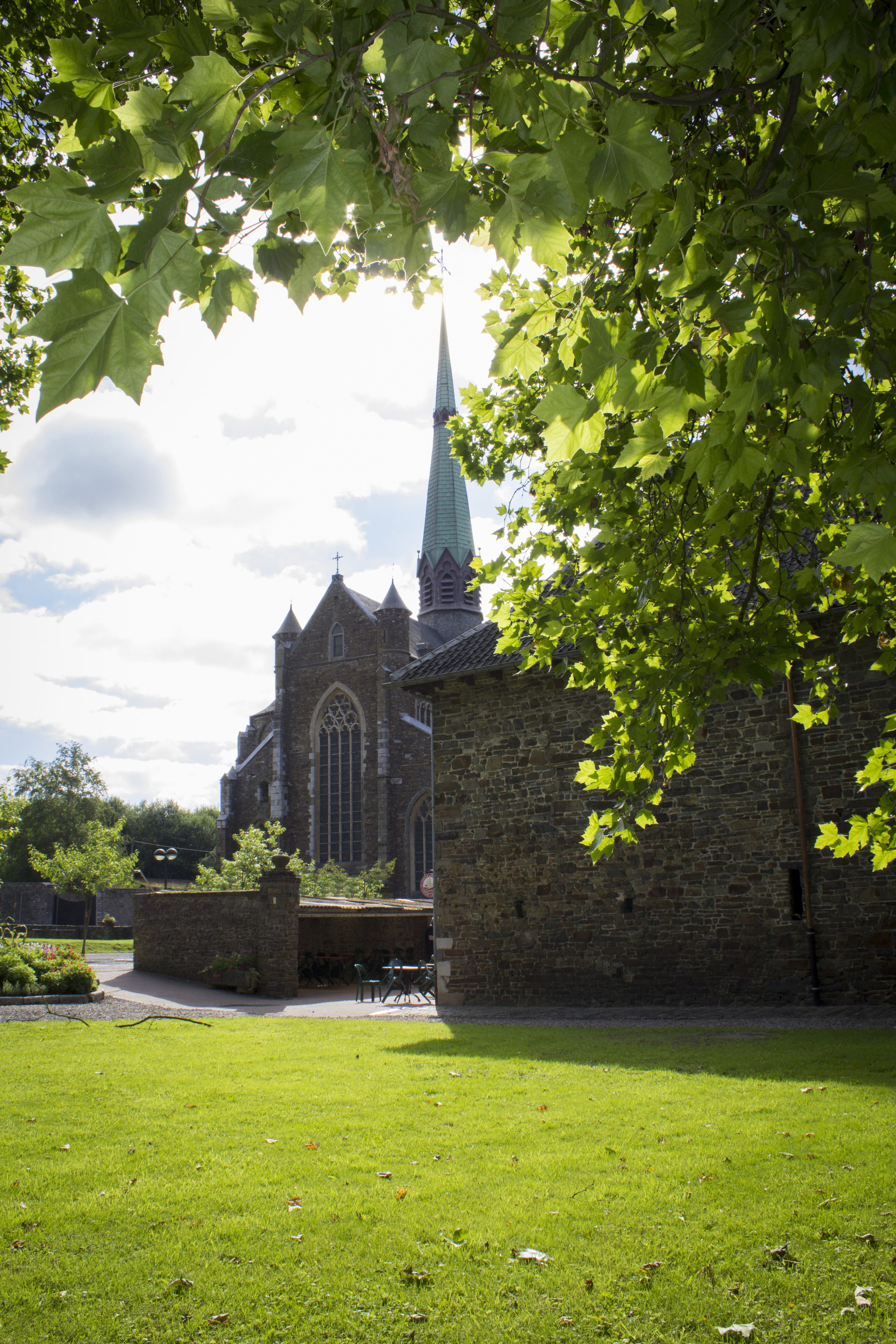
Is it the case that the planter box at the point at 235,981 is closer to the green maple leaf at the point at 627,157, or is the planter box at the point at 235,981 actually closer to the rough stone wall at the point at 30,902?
the green maple leaf at the point at 627,157

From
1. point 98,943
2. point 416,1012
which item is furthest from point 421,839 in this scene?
point 416,1012

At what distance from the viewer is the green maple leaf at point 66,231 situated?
1544 mm

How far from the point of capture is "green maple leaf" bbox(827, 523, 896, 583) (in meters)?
1.89

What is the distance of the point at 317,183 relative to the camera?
5.68 feet

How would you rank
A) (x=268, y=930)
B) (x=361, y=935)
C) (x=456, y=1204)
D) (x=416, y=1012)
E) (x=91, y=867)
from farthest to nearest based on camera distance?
(x=91, y=867) → (x=361, y=935) → (x=268, y=930) → (x=416, y=1012) → (x=456, y=1204)

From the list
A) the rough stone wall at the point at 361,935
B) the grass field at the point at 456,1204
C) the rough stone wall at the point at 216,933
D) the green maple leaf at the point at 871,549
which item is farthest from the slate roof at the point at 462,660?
the green maple leaf at the point at 871,549

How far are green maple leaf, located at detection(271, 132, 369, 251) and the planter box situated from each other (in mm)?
18773

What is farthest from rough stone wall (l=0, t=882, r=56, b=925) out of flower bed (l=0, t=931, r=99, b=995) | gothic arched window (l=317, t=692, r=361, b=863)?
flower bed (l=0, t=931, r=99, b=995)

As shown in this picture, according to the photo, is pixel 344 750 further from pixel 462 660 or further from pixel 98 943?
pixel 462 660

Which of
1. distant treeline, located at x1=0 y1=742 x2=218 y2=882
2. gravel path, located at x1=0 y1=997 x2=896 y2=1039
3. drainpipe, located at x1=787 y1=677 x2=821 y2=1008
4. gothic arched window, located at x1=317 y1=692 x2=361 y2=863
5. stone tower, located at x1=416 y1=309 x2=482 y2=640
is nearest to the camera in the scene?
gravel path, located at x1=0 y1=997 x2=896 y2=1039

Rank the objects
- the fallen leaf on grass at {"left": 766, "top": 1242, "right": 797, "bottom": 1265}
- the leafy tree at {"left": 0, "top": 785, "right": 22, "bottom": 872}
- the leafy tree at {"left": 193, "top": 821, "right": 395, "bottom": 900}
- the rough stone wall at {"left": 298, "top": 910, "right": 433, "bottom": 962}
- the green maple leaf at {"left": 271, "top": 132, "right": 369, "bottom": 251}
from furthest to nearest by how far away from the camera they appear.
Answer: the leafy tree at {"left": 193, "top": 821, "right": 395, "bottom": 900}
the rough stone wall at {"left": 298, "top": 910, "right": 433, "bottom": 962}
the leafy tree at {"left": 0, "top": 785, "right": 22, "bottom": 872}
the fallen leaf on grass at {"left": 766, "top": 1242, "right": 797, "bottom": 1265}
the green maple leaf at {"left": 271, "top": 132, "right": 369, "bottom": 251}

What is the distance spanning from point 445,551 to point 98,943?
2673cm

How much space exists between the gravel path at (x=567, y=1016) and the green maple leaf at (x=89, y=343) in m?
10.2

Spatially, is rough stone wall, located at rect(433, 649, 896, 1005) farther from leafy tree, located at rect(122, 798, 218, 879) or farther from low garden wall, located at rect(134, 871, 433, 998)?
leafy tree, located at rect(122, 798, 218, 879)
